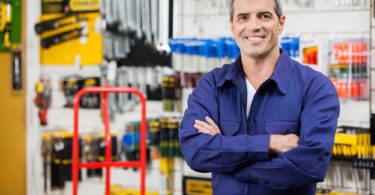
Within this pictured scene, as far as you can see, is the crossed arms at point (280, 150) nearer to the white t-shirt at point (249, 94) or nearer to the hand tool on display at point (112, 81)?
the white t-shirt at point (249, 94)

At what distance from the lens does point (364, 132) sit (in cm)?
259

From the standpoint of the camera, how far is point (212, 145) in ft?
5.61

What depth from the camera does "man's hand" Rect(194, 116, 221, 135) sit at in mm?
1781

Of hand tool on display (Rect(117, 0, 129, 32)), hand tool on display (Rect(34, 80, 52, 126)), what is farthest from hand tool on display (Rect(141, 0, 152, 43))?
hand tool on display (Rect(34, 80, 52, 126))

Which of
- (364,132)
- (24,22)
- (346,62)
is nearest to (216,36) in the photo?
(346,62)

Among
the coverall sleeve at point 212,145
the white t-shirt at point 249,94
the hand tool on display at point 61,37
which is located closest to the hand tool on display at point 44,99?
the hand tool on display at point 61,37

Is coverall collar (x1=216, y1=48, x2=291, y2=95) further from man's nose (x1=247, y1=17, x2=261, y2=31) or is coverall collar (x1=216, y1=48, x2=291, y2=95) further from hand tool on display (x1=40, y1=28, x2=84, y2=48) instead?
hand tool on display (x1=40, y1=28, x2=84, y2=48)

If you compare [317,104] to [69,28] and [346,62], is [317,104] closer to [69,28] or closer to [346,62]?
[346,62]

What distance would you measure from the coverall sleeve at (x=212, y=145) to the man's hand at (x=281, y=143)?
0.11 feet

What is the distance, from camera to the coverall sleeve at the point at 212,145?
5.42ft

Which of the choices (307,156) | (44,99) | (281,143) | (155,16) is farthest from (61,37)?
(307,156)

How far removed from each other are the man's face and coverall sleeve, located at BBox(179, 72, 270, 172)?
11.3 inches

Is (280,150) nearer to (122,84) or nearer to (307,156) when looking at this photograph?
(307,156)

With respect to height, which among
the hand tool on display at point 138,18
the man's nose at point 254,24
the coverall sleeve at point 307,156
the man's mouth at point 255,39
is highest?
the hand tool on display at point 138,18
